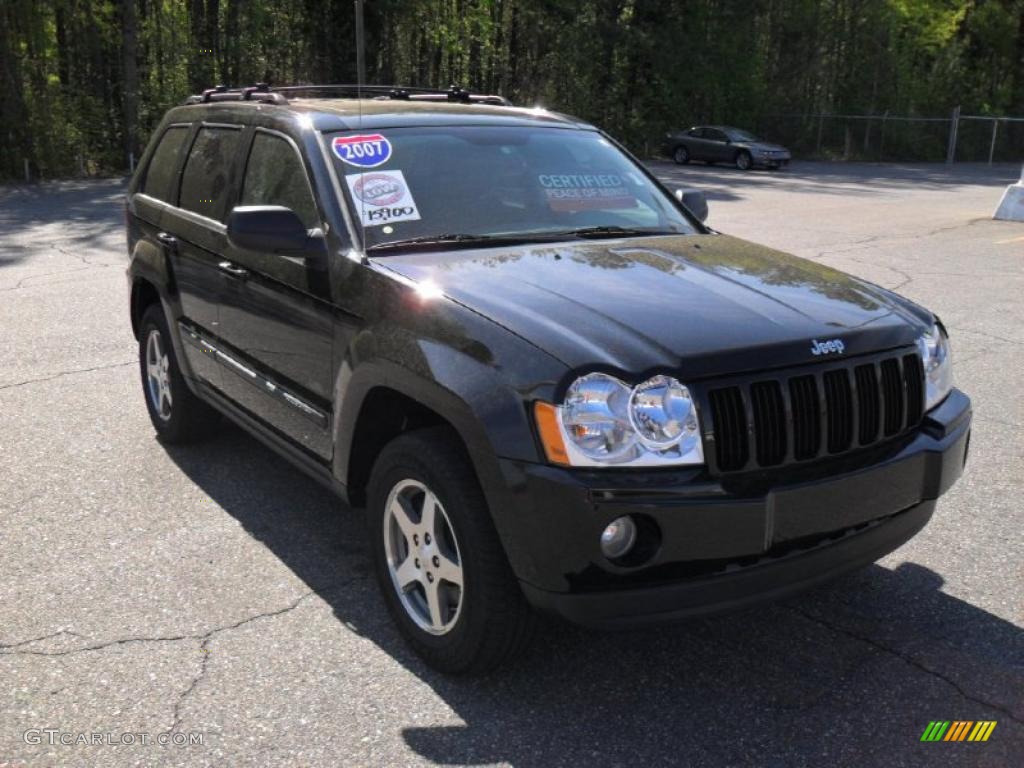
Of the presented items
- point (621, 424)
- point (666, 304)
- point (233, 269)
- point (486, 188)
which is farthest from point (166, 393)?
point (621, 424)

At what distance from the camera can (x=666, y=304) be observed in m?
Answer: 3.21

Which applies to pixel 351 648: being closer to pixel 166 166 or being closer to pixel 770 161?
pixel 166 166

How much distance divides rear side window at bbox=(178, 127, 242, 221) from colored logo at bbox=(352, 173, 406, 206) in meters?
1.02

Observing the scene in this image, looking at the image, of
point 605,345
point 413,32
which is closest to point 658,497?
point 605,345

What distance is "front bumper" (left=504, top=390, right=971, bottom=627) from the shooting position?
2701mm

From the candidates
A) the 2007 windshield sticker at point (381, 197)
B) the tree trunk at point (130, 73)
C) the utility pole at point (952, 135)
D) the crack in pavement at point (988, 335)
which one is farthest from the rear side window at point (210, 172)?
the utility pole at point (952, 135)

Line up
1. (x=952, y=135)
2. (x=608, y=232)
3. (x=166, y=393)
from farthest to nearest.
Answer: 1. (x=952, y=135)
2. (x=166, y=393)
3. (x=608, y=232)

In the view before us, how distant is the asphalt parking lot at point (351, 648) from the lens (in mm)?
2912

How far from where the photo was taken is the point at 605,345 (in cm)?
288

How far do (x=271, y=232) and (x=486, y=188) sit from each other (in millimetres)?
915

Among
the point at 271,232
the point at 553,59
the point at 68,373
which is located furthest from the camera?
the point at 553,59

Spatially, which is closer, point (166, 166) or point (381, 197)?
point (381, 197)

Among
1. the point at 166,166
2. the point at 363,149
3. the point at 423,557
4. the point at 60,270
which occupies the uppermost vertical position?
the point at 363,149

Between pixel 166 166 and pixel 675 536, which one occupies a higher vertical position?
pixel 166 166
